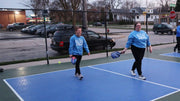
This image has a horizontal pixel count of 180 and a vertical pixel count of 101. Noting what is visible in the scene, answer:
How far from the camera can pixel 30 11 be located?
8.93 meters

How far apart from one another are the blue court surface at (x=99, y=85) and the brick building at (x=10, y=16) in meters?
3.13

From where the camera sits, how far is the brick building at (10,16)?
873 centimetres

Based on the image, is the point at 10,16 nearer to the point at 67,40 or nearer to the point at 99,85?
the point at 67,40

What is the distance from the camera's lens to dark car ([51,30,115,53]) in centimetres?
1127

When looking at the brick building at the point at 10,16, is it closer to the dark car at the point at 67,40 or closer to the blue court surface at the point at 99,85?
the dark car at the point at 67,40

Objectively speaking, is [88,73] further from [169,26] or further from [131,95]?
[169,26]

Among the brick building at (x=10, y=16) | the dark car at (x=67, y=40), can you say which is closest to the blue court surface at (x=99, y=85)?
the brick building at (x=10, y=16)

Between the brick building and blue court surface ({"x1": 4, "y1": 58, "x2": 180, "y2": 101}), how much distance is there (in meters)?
3.13

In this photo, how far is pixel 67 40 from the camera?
1142 cm

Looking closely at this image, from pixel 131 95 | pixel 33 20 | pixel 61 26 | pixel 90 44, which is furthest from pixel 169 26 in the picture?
pixel 131 95

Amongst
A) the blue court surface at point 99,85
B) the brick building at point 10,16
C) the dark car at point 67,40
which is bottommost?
the blue court surface at point 99,85

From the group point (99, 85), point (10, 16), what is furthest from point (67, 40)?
point (99, 85)

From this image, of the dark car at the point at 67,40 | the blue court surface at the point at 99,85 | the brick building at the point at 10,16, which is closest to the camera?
the blue court surface at the point at 99,85

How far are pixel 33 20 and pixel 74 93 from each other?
6.13 meters
